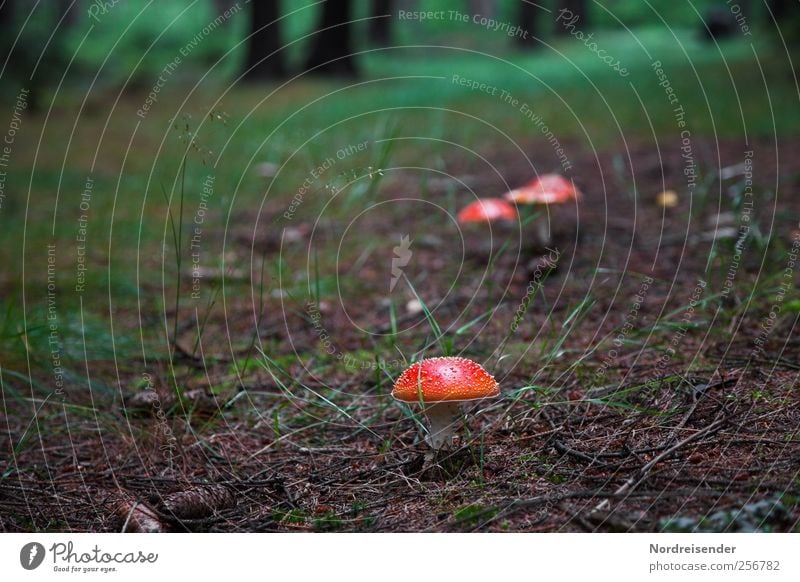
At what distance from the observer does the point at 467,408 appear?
325 cm

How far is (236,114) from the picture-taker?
1229 cm

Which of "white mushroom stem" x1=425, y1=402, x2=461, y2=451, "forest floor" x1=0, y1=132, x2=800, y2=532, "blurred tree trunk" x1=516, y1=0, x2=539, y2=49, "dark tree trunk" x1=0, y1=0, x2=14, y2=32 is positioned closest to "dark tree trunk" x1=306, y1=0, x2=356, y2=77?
"dark tree trunk" x1=0, y1=0, x2=14, y2=32

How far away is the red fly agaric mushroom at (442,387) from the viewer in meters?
2.69

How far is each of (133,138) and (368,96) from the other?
3.76 metres

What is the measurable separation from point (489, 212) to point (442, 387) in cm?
327

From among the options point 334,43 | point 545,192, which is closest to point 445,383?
point 545,192

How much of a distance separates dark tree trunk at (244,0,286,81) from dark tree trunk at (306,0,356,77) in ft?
2.84

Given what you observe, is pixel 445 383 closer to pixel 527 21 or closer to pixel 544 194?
pixel 544 194

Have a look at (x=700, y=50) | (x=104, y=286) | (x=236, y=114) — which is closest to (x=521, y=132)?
(x=236, y=114)

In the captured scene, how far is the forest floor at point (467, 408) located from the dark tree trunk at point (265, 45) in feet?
40.3

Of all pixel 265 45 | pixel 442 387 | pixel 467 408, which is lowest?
Result: pixel 467 408
